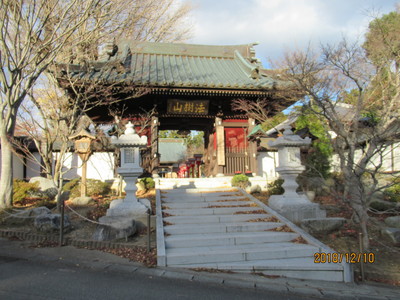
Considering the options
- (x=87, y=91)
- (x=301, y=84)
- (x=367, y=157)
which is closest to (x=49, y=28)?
(x=87, y=91)

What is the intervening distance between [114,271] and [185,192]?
15.3 ft

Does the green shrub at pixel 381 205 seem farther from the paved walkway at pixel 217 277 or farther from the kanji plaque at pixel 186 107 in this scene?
the kanji plaque at pixel 186 107

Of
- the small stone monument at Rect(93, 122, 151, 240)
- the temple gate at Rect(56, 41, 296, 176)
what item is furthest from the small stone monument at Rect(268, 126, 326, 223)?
the small stone monument at Rect(93, 122, 151, 240)

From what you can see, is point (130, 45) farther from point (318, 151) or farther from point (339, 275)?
point (339, 275)

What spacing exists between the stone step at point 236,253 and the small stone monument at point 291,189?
1703mm

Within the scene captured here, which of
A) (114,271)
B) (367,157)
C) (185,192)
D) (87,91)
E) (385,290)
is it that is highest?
(87,91)

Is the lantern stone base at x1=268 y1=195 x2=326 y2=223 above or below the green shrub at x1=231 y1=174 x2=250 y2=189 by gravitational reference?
below

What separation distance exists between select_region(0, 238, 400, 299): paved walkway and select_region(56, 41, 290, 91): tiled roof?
269 inches

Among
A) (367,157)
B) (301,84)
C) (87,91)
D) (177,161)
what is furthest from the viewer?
(177,161)

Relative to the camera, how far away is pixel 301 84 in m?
7.53

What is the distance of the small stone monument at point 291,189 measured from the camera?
301 inches

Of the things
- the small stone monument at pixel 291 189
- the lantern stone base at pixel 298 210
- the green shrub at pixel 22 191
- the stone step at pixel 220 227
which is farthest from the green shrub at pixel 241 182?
the green shrub at pixel 22 191
